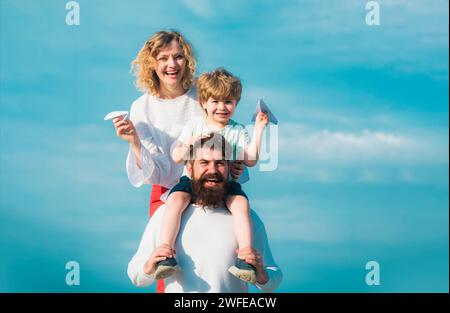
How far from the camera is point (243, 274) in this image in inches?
237

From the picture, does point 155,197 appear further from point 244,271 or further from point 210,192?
point 244,271

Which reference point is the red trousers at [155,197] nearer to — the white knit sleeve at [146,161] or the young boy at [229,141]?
A: the white knit sleeve at [146,161]

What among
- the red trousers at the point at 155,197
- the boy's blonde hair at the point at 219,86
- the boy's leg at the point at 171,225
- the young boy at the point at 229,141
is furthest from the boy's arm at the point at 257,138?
the red trousers at the point at 155,197

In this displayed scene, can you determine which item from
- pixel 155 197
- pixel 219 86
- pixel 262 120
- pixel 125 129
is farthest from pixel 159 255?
pixel 155 197

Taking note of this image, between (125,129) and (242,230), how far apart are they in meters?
1.39

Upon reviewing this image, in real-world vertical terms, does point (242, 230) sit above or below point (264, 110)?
below

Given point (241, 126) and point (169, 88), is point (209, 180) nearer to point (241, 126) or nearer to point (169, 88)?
point (241, 126)

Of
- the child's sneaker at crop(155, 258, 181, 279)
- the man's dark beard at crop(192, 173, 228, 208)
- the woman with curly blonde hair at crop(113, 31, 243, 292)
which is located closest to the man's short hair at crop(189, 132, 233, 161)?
the man's dark beard at crop(192, 173, 228, 208)

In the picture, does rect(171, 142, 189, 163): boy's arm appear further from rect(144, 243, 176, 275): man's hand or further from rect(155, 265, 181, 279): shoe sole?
rect(155, 265, 181, 279): shoe sole

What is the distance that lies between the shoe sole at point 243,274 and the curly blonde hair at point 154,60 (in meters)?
2.15

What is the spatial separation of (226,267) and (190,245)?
31 cm
